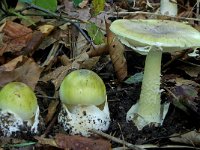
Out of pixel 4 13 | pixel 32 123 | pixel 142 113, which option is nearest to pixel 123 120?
pixel 142 113

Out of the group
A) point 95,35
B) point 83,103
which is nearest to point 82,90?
point 83,103

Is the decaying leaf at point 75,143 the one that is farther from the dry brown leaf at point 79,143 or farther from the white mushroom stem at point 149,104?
the white mushroom stem at point 149,104

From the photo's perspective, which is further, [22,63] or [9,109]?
[22,63]

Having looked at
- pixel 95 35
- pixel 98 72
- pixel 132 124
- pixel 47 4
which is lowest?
pixel 132 124

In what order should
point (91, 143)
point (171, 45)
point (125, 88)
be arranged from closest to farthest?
point (171, 45) < point (91, 143) < point (125, 88)

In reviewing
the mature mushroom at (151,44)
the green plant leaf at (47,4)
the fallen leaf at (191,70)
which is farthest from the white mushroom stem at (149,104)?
the green plant leaf at (47,4)

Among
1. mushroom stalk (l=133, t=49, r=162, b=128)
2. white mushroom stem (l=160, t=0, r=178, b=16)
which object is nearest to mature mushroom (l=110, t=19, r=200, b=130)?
mushroom stalk (l=133, t=49, r=162, b=128)

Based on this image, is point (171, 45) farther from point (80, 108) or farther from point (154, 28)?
point (80, 108)

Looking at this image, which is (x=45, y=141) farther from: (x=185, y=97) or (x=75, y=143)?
(x=185, y=97)
